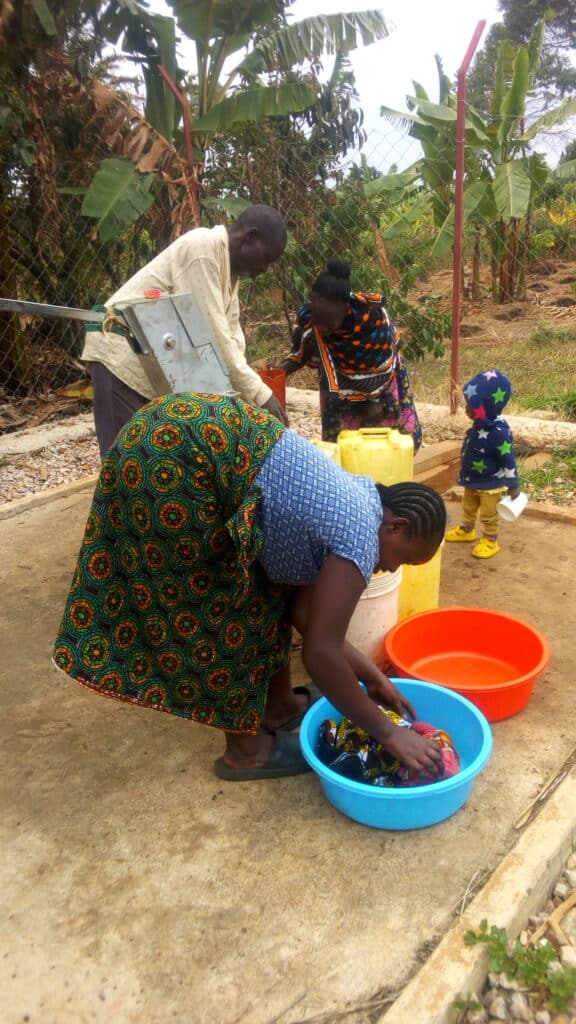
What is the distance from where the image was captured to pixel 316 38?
220 inches

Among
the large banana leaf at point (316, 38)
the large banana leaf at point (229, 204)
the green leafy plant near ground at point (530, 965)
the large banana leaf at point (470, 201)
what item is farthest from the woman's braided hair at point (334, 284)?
the large banana leaf at point (470, 201)

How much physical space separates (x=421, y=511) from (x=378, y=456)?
81 centimetres

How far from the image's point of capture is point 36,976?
1.40 meters

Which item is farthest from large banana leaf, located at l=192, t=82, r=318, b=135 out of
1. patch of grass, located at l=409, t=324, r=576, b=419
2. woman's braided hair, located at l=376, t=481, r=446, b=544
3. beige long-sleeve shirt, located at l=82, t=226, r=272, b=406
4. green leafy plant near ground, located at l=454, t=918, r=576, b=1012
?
green leafy plant near ground, located at l=454, t=918, r=576, b=1012

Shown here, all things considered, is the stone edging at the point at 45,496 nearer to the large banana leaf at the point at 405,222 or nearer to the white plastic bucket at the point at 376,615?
the white plastic bucket at the point at 376,615

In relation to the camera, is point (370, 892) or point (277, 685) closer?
point (370, 892)

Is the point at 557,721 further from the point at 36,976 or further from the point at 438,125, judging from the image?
the point at 438,125

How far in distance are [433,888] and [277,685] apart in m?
0.67

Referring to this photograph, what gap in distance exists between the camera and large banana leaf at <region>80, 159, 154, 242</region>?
470cm

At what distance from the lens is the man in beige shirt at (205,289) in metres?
2.47

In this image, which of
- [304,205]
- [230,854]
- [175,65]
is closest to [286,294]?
[304,205]

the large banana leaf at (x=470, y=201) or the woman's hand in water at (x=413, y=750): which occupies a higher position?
the large banana leaf at (x=470, y=201)

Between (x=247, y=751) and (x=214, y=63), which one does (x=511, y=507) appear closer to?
(x=247, y=751)

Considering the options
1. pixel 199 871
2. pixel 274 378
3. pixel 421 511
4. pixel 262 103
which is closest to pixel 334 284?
pixel 274 378
